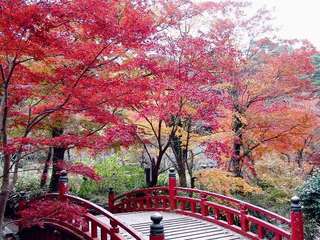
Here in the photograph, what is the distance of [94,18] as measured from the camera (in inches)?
273

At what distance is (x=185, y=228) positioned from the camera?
1113 centimetres

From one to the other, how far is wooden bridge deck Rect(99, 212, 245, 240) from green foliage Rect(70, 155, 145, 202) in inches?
213

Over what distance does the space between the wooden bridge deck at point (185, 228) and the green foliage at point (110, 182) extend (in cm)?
540

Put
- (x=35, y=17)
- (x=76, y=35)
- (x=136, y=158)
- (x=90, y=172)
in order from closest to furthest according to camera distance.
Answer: (x=35, y=17) < (x=76, y=35) < (x=90, y=172) < (x=136, y=158)

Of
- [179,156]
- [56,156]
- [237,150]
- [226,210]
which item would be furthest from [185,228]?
[237,150]

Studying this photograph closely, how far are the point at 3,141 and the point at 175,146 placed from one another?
8666mm

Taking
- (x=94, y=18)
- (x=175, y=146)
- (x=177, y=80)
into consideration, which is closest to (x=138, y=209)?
(x=175, y=146)

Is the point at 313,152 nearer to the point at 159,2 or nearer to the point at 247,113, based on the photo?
the point at 247,113

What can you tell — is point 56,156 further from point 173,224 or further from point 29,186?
point 173,224

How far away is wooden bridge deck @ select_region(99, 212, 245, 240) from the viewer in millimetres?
10441

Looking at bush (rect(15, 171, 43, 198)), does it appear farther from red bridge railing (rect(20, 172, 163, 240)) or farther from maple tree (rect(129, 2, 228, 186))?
maple tree (rect(129, 2, 228, 186))

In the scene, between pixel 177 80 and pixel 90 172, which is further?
pixel 177 80

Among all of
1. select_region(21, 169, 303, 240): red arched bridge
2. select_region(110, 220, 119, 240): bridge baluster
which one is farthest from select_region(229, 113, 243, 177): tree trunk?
select_region(110, 220, 119, 240): bridge baluster

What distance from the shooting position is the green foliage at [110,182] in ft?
57.9
